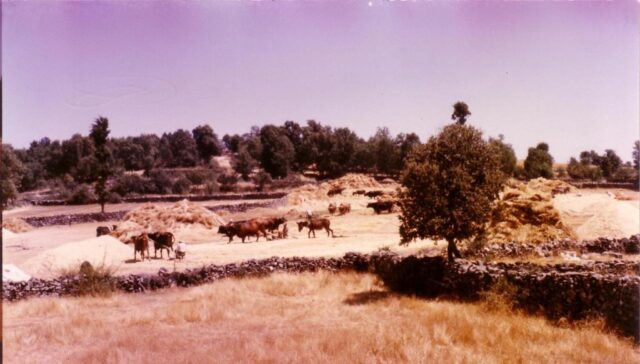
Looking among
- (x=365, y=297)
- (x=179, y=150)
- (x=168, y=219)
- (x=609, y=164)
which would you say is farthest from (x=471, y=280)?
(x=179, y=150)

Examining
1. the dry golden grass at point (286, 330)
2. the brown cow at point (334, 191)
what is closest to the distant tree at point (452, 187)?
the dry golden grass at point (286, 330)

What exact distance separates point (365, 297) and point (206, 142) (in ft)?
426

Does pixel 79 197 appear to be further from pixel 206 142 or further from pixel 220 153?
pixel 220 153

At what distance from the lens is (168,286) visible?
21.4m

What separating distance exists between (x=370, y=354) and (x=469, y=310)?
5360mm

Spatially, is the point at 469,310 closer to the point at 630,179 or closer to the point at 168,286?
the point at 168,286

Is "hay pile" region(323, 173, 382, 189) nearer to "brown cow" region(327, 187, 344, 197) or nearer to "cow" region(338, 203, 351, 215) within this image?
Result: "brown cow" region(327, 187, 344, 197)

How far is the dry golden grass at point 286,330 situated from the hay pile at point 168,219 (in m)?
18.2

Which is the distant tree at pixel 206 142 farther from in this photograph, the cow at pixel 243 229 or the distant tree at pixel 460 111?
the cow at pixel 243 229

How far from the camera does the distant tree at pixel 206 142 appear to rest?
14300cm

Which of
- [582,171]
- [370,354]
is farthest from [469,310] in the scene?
[582,171]

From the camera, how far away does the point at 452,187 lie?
62.0ft

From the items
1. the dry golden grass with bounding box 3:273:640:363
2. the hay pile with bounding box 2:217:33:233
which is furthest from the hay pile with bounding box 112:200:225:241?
the dry golden grass with bounding box 3:273:640:363

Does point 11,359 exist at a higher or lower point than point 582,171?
lower
